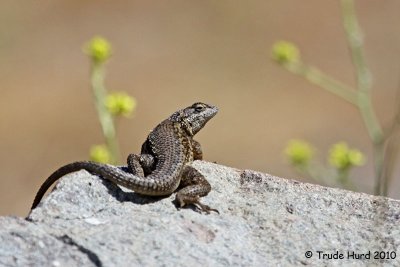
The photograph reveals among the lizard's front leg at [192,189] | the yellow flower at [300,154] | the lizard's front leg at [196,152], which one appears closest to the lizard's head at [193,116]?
the lizard's front leg at [196,152]

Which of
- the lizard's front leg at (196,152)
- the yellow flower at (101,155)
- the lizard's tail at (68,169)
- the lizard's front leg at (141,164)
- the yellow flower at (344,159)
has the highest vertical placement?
the yellow flower at (344,159)

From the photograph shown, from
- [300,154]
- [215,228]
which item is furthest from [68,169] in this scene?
[300,154]

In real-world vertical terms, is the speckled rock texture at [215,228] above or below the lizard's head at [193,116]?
below

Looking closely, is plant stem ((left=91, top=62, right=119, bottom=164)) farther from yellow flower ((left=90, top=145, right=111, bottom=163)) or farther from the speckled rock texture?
the speckled rock texture

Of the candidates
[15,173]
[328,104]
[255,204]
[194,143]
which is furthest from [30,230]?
[328,104]

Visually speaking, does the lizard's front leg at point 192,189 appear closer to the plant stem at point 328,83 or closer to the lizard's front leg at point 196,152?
the lizard's front leg at point 196,152

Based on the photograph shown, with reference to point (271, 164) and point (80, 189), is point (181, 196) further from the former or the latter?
point (271, 164)

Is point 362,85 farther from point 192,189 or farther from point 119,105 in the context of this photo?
point 192,189
